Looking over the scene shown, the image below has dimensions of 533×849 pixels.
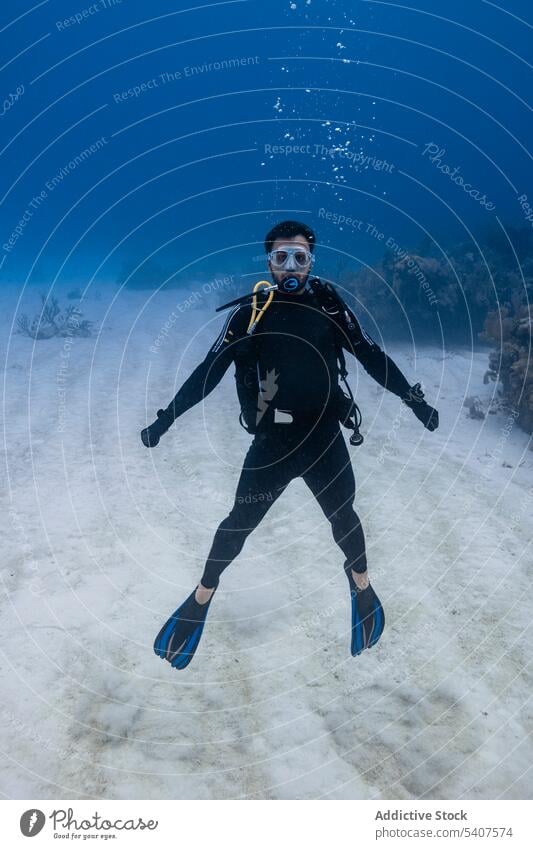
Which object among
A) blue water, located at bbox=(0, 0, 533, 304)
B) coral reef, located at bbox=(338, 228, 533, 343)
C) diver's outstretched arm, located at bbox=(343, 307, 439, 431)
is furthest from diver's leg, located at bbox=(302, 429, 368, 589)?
blue water, located at bbox=(0, 0, 533, 304)

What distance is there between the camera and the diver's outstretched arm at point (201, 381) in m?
3.34

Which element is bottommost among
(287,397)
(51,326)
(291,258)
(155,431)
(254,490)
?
(254,490)

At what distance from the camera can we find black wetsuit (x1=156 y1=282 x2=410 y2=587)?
3.40 meters

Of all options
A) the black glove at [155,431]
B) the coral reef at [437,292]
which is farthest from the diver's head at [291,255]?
the coral reef at [437,292]

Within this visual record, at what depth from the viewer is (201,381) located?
134 inches

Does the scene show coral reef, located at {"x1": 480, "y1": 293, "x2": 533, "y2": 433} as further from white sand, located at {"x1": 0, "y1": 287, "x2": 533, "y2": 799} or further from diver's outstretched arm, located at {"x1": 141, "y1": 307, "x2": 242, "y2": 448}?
diver's outstretched arm, located at {"x1": 141, "y1": 307, "x2": 242, "y2": 448}

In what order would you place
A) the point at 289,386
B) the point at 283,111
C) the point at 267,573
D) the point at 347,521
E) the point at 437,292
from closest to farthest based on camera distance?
1. the point at 289,386
2. the point at 347,521
3. the point at 267,573
4. the point at 437,292
5. the point at 283,111

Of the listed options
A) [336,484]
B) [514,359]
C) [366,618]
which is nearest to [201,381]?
[336,484]

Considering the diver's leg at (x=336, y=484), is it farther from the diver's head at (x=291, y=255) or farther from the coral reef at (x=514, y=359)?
the coral reef at (x=514, y=359)

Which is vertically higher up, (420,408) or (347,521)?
(420,408)

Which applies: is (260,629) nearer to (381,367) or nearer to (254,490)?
(254,490)

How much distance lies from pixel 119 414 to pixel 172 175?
11699 centimetres

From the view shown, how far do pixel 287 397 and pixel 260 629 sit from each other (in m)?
1.98
